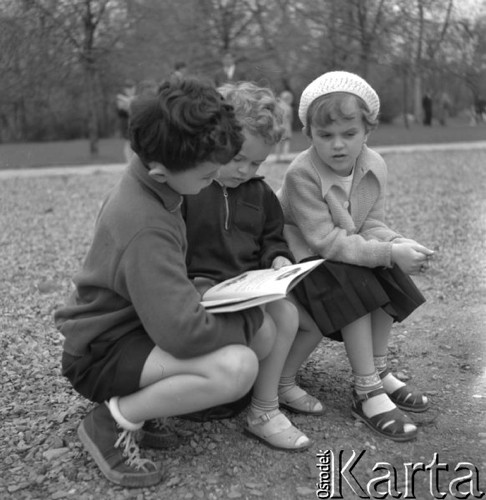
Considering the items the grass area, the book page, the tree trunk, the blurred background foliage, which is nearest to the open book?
the book page

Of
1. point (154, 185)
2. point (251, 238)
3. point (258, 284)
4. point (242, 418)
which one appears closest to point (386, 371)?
point (242, 418)

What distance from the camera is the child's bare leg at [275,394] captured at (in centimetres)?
236

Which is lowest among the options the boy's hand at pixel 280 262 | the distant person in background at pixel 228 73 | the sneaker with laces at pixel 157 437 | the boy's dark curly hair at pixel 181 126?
the sneaker with laces at pixel 157 437

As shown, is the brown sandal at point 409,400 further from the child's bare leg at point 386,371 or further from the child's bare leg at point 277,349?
the child's bare leg at point 277,349

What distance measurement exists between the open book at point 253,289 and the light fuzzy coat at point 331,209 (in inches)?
10.1

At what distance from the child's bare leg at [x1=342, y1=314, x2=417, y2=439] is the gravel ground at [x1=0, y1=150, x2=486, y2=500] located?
0.18ft

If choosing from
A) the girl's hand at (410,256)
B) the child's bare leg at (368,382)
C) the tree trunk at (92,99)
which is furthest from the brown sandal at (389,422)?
the tree trunk at (92,99)

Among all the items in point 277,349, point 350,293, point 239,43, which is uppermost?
point 239,43

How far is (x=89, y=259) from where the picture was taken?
7.10 ft

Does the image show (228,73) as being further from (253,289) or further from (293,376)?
(253,289)

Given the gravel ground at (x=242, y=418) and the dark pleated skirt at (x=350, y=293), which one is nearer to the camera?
the gravel ground at (x=242, y=418)

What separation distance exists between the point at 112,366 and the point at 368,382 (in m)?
0.92

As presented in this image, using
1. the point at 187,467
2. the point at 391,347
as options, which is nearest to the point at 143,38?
the point at 391,347

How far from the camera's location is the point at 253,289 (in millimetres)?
2096
